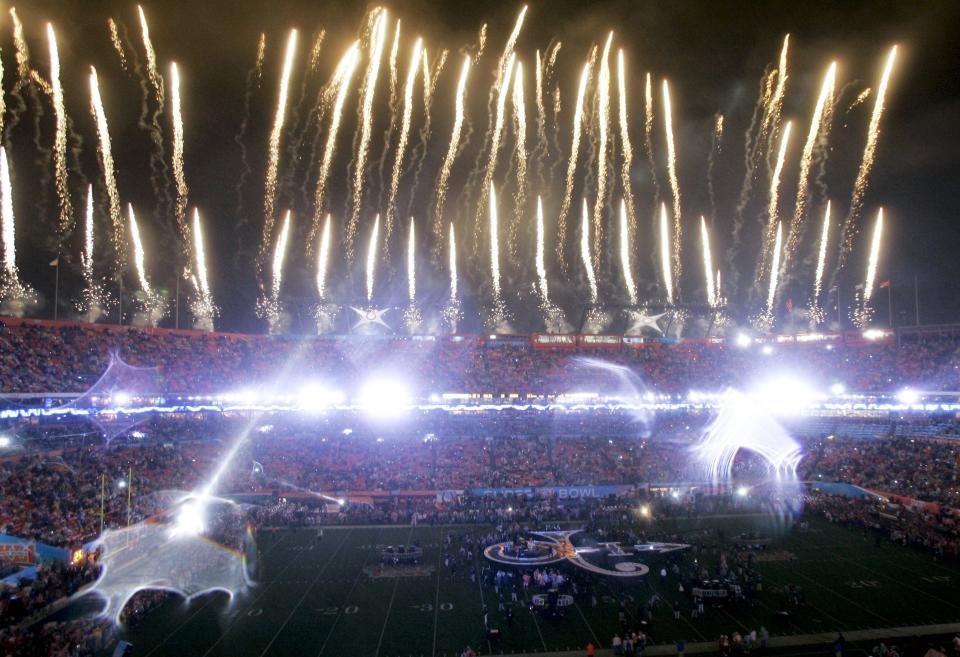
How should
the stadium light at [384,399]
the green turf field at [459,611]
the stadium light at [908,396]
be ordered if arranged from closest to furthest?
the green turf field at [459,611], the stadium light at [908,396], the stadium light at [384,399]

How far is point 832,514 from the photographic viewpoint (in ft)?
106

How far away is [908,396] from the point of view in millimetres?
43344

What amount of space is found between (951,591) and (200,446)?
40499mm

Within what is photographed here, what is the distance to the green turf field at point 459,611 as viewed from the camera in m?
18.2

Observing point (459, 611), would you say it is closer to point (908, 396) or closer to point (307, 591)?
point (307, 591)

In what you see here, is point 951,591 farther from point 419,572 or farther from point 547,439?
point 547,439

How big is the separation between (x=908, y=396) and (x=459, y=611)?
37.9 meters

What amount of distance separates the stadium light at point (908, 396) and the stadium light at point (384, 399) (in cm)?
3424

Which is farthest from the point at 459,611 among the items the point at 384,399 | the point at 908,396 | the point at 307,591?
the point at 908,396

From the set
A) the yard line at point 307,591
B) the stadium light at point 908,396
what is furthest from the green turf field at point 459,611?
the stadium light at point 908,396

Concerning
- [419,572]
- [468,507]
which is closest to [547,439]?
[468,507]

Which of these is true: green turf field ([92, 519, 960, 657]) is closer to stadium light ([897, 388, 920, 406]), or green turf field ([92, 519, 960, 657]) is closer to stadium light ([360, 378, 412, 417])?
stadium light ([360, 378, 412, 417])

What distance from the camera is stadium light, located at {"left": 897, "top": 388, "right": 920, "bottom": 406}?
141ft

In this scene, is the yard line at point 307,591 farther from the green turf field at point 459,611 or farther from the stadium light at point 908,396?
the stadium light at point 908,396
